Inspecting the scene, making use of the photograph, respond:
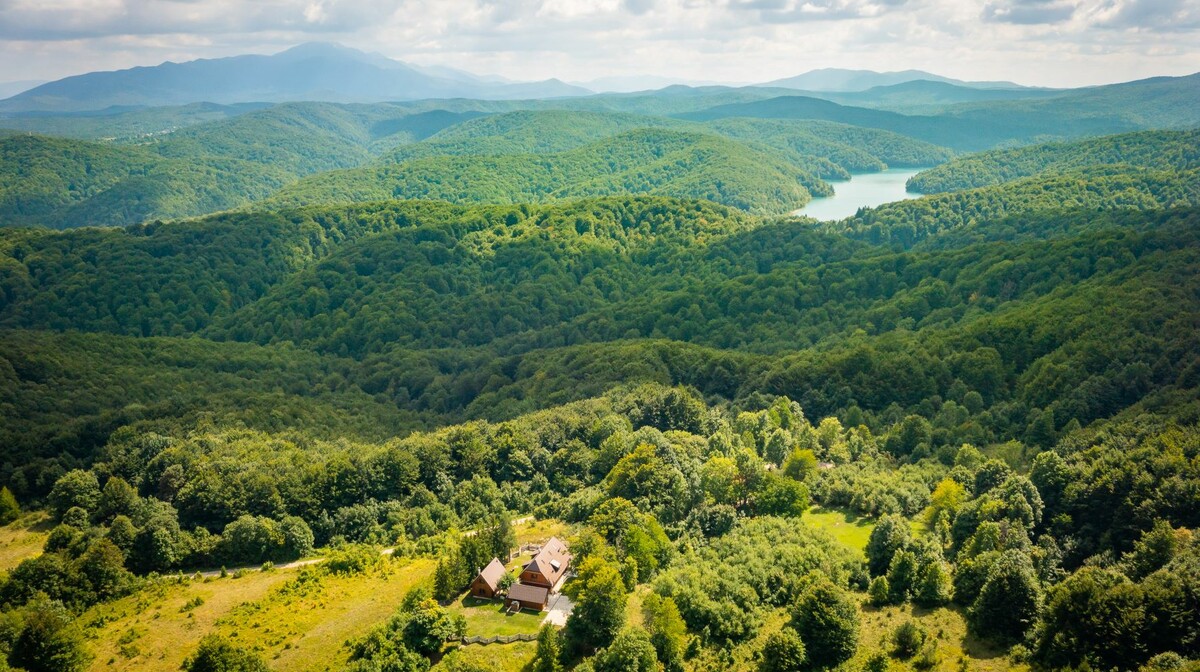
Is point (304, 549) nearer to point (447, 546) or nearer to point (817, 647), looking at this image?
point (447, 546)

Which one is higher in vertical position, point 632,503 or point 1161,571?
point 1161,571

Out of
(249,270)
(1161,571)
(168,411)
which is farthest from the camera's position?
(249,270)

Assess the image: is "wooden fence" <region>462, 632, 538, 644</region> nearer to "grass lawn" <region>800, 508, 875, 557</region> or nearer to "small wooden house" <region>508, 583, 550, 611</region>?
"small wooden house" <region>508, 583, 550, 611</region>

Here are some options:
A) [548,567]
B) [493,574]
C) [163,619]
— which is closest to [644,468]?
[548,567]

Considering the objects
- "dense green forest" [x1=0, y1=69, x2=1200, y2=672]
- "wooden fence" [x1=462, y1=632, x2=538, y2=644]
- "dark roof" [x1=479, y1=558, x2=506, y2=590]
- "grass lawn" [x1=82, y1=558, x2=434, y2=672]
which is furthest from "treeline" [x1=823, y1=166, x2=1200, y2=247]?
"grass lawn" [x1=82, y1=558, x2=434, y2=672]

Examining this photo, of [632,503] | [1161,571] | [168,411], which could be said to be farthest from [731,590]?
[168,411]
